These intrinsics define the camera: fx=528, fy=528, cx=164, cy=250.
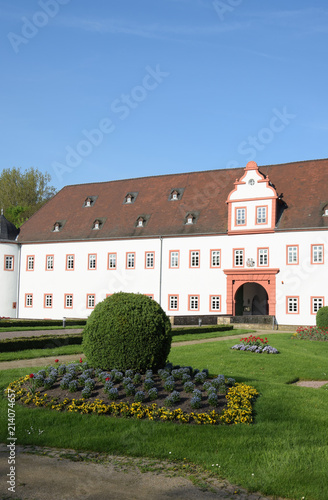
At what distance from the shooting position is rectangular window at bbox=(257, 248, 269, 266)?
40312mm

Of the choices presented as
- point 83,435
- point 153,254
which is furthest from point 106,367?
point 153,254

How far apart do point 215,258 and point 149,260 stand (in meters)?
5.96

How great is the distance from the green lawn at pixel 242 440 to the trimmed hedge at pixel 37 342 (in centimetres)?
789

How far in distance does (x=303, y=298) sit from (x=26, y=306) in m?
25.9

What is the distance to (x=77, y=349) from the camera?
19.6 metres

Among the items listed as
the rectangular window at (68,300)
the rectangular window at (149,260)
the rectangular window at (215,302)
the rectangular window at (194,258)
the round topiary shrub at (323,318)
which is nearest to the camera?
the round topiary shrub at (323,318)

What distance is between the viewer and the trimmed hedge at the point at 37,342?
18.9 metres

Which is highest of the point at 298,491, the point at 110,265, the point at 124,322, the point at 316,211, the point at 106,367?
the point at 316,211

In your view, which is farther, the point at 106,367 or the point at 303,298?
the point at 303,298

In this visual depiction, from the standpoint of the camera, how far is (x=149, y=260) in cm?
4484

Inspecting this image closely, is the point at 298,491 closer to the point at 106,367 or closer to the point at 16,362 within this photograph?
the point at 106,367

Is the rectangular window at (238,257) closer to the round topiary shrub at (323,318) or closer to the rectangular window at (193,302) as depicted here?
the rectangular window at (193,302)

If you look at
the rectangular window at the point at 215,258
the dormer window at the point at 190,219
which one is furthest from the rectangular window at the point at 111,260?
the rectangular window at the point at 215,258

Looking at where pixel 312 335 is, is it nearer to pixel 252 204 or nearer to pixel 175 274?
pixel 252 204
